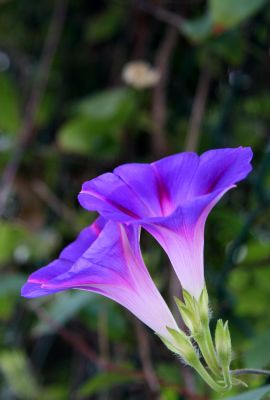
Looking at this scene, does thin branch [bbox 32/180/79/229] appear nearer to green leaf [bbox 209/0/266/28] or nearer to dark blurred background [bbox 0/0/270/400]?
dark blurred background [bbox 0/0/270/400]

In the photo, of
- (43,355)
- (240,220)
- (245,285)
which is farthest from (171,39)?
(43,355)

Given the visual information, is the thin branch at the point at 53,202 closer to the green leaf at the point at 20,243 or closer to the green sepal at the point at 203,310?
the green leaf at the point at 20,243

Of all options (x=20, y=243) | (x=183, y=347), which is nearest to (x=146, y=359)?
(x=20, y=243)

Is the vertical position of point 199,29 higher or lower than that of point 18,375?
higher

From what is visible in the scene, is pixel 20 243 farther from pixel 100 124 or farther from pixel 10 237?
pixel 100 124

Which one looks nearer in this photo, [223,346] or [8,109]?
[223,346]

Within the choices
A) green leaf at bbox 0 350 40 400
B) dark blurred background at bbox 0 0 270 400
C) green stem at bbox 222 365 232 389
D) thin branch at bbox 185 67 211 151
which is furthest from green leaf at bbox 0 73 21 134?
green stem at bbox 222 365 232 389

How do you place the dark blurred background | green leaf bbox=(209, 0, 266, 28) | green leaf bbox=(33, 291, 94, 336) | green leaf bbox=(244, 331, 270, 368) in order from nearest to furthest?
green leaf bbox=(244, 331, 270, 368), green leaf bbox=(209, 0, 266, 28), green leaf bbox=(33, 291, 94, 336), the dark blurred background
